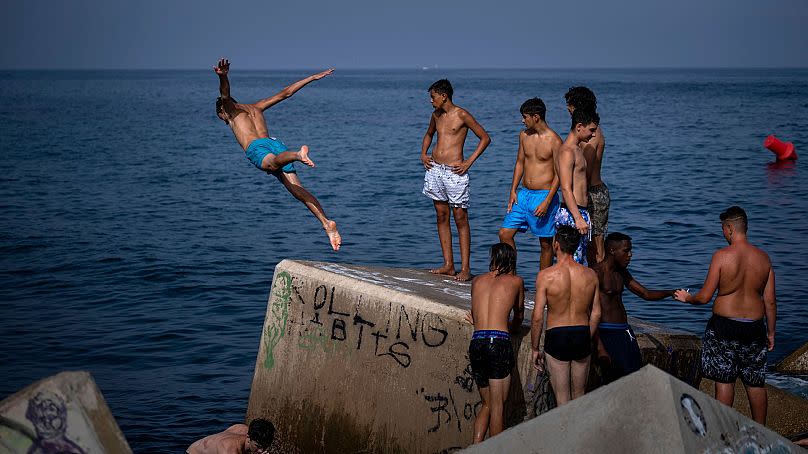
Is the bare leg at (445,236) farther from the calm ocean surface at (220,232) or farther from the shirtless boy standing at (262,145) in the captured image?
the calm ocean surface at (220,232)

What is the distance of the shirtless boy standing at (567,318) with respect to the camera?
753 cm

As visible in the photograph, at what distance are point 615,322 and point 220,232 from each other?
740 inches

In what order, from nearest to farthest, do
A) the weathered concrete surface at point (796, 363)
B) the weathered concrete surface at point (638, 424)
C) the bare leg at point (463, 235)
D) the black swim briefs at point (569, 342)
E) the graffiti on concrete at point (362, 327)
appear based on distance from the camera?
1. the weathered concrete surface at point (638, 424)
2. the black swim briefs at point (569, 342)
3. the graffiti on concrete at point (362, 327)
4. the bare leg at point (463, 235)
5. the weathered concrete surface at point (796, 363)

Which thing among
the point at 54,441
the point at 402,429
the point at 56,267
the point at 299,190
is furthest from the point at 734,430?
the point at 56,267

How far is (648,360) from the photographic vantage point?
827 centimetres

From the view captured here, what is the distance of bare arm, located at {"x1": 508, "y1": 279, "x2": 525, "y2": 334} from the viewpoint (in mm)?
7688

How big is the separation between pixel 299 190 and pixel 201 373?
15.7ft

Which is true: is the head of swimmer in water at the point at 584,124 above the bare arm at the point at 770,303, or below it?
above

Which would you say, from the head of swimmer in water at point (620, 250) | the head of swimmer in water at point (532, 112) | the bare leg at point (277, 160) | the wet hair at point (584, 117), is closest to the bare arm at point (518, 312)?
the head of swimmer in water at point (620, 250)

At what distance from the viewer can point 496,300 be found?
7613 millimetres

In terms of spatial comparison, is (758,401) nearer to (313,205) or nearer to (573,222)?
(573,222)

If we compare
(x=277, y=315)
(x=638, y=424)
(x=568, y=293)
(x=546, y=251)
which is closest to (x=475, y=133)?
(x=546, y=251)

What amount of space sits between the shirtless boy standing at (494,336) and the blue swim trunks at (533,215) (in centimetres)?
185

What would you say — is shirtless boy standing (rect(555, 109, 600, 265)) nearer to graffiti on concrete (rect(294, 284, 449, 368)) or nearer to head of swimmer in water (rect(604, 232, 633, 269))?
head of swimmer in water (rect(604, 232, 633, 269))
